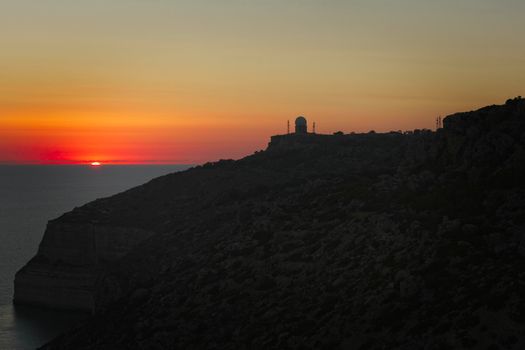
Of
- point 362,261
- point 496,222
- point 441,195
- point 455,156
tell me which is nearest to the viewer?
point 496,222

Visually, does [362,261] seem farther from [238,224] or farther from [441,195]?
[238,224]

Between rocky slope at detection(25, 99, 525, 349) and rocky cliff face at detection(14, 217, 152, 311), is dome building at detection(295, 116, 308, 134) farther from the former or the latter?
rocky slope at detection(25, 99, 525, 349)

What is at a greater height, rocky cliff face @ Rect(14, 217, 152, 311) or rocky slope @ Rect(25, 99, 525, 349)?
rocky slope @ Rect(25, 99, 525, 349)

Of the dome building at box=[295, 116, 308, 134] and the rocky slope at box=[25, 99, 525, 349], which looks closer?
the rocky slope at box=[25, 99, 525, 349]

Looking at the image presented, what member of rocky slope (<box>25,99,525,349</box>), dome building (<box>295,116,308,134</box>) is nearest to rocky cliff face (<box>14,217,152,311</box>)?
rocky slope (<box>25,99,525,349</box>)

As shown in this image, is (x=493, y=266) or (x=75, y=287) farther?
(x=75, y=287)

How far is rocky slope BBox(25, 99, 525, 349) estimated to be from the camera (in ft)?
135

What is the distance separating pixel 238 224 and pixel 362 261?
2201 cm

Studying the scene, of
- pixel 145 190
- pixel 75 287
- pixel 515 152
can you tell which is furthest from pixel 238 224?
pixel 145 190

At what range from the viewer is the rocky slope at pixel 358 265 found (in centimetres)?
4106

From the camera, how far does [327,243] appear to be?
57.8 m

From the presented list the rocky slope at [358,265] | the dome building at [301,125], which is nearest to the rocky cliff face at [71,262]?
the rocky slope at [358,265]

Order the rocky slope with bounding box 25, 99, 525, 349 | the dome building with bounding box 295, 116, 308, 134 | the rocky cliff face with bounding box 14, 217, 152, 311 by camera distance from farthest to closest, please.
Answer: the dome building with bounding box 295, 116, 308, 134 → the rocky cliff face with bounding box 14, 217, 152, 311 → the rocky slope with bounding box 25, 99, 525, 349

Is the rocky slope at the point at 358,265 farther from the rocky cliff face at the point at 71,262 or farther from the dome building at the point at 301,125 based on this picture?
the dome building at the point at 301,125
